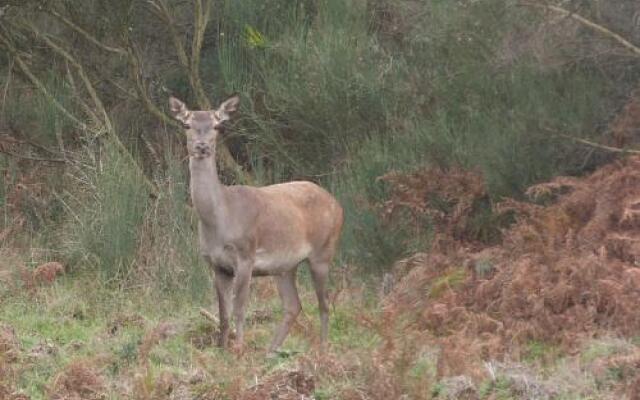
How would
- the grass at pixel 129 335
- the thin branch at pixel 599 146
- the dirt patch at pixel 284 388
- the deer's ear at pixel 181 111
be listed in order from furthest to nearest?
1. the thin branch at pixel 599 146
2. the deer's ear at pixel 181 111
3. the grass at pixel 129 335
4. the dirt patch at pixel 284 388

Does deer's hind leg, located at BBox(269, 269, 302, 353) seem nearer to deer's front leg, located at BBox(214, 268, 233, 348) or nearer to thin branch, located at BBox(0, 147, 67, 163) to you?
deer's front leg, located at BBox(214, 268, 233, 348)

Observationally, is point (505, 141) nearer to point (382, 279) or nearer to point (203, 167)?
point (382, 279)

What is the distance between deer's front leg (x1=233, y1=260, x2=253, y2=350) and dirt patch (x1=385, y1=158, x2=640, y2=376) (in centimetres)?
109

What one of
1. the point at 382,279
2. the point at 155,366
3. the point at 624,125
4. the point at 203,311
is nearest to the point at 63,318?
the point at 203,311

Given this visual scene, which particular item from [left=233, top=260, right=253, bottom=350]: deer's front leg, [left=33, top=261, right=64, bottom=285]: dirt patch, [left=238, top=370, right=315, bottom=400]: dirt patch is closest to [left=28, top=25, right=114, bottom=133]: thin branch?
[left=33, top=261, right=64, bottom=285]: dirt patch

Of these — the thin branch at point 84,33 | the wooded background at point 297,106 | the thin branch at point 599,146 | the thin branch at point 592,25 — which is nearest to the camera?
the thin branch at point 599,146

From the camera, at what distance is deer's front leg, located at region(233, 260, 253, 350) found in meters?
10.6

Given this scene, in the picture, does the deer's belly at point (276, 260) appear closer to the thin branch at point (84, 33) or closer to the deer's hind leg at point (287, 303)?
the deer's hind leg at point (287, 303)

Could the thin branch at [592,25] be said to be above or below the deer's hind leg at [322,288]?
above

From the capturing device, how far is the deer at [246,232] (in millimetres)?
10719

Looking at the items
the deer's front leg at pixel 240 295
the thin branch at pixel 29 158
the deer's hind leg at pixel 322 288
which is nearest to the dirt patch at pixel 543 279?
the deer's hind leg at pixel 322 288

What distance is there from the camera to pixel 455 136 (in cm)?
1395

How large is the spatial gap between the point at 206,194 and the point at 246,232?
427mm

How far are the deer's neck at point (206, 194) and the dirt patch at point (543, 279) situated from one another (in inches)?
59.7
